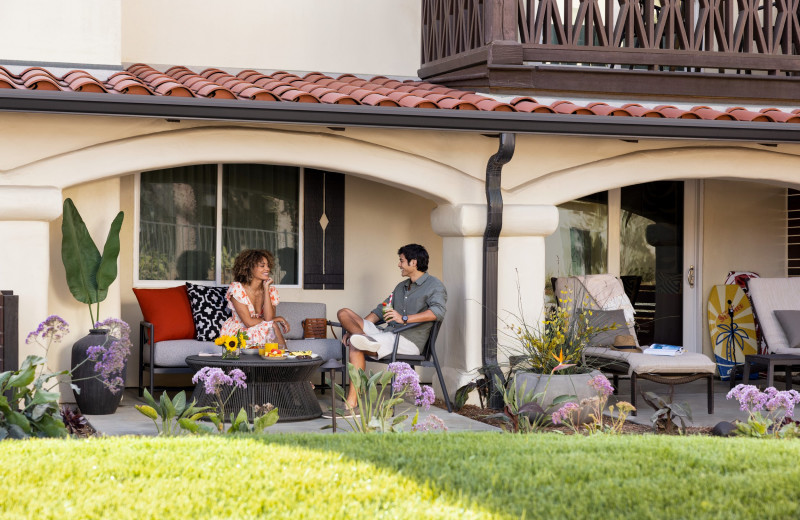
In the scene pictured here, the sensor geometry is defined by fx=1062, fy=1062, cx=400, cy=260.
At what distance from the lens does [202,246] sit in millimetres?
9969

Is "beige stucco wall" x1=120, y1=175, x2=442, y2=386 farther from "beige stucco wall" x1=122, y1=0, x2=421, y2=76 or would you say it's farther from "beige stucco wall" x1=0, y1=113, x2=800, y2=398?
"beige stucco wall" x1=122, y1=0, x2=421, y2=76

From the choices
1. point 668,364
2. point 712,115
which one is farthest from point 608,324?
point 712,115

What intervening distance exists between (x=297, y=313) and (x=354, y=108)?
2.39 meters

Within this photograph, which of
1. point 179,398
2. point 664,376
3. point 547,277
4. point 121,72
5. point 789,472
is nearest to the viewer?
point 789,472

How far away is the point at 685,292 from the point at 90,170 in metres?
6.58

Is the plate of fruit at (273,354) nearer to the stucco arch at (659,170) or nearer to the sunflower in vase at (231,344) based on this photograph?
the sunflower in vase at (231,344)

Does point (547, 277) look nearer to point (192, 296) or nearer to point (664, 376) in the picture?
point (664, 376)

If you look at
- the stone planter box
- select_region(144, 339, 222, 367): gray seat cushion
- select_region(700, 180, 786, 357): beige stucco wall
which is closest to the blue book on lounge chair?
the stone planter box

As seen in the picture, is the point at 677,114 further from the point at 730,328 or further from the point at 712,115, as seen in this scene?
the point at 730,328

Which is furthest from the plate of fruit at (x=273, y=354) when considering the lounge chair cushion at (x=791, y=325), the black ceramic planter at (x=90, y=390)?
the lounge chair cushion at (x=791, y=325)

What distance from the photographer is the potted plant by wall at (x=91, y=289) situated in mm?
7969

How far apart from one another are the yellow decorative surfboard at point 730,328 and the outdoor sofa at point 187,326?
4.41 meters

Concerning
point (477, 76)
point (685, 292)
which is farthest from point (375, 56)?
point (685, 292)

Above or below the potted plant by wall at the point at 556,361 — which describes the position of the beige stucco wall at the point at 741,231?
above
